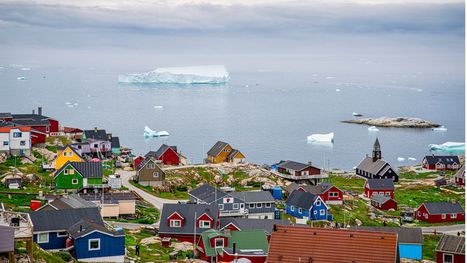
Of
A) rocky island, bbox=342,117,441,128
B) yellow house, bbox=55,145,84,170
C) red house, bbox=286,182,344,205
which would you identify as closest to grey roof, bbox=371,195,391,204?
red house, bbox=286,182,344,205

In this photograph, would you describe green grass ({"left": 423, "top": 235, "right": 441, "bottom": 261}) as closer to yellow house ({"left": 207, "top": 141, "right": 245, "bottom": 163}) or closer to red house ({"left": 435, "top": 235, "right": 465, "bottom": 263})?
red house ({"left": 435, "top": 235, "right": 465, "bottom": 263})

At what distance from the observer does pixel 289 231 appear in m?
28.5

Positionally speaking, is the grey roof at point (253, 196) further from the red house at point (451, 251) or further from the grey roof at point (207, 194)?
the red house at point (451, 251)

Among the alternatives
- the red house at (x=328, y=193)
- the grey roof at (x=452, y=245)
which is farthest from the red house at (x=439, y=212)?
the grey roof at (x=452, y=245)

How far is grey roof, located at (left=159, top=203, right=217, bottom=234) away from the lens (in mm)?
43566

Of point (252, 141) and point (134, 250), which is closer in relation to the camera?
point (134, 250)

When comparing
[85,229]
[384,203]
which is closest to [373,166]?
[384,203]

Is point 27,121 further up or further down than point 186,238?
further up

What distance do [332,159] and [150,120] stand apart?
6052cm

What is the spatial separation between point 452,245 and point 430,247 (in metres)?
11.4

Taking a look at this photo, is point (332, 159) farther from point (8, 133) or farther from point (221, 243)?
point (221, 243)

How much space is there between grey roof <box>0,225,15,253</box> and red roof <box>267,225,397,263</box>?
9.70 metres

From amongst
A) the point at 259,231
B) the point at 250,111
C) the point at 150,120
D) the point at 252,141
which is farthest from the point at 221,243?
the point at 250,111

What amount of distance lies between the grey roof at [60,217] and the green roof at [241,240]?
6.01 meters
